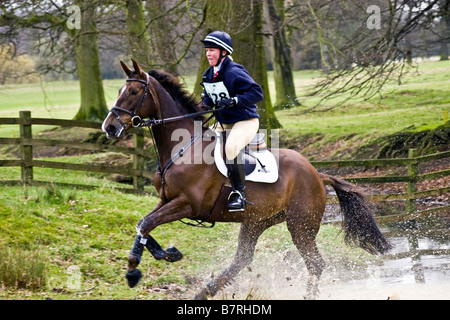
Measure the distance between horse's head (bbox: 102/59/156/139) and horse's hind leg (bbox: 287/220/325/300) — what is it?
7.19 ft

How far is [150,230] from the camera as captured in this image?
236 inches

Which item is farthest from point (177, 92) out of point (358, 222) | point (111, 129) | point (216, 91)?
point (358, 222)

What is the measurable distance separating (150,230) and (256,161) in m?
1.50

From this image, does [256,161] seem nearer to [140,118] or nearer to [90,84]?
[140,118]

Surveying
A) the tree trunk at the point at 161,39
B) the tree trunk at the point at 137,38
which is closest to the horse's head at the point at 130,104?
the tree trunk at the point at 137,38

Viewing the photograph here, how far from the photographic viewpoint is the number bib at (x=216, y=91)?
21.3 feet

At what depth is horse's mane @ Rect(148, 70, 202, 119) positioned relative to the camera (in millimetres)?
6723

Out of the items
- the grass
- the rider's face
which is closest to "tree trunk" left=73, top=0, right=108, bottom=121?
the grass

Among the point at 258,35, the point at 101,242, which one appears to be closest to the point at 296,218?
the point at 101,242

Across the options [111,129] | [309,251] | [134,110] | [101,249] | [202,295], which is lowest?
[202,295]

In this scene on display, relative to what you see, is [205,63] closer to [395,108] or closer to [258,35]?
[258,35]

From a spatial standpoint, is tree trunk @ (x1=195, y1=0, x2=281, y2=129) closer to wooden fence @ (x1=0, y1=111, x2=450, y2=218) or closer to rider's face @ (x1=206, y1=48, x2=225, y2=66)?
wooden fence @ (x1=0, y1=111, x2=450, y2=218)

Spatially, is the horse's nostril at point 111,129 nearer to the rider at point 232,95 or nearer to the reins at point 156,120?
the reins at point 156,120

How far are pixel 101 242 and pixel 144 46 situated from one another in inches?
391
